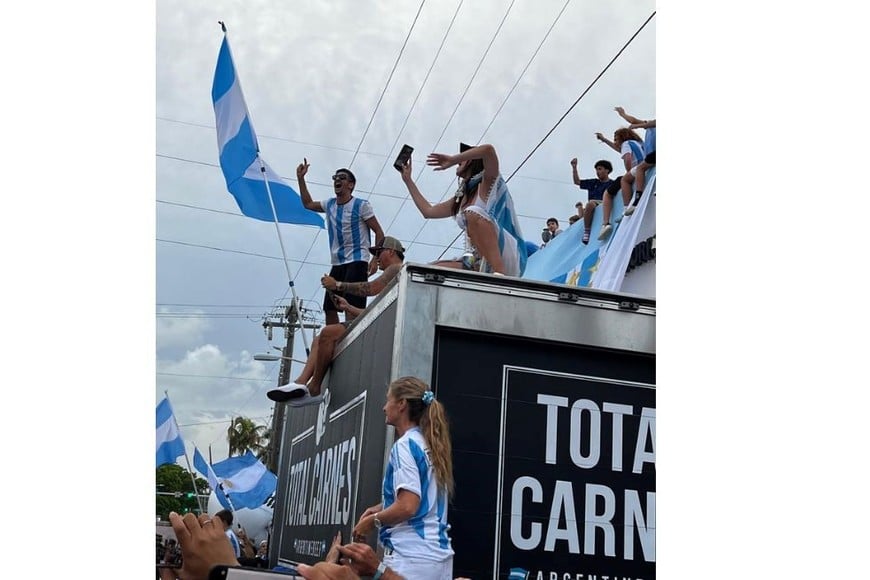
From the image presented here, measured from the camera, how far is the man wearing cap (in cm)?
558

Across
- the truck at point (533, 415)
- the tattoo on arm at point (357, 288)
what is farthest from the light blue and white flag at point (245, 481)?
the truck at point (533, 415)

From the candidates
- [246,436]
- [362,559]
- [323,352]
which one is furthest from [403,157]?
[246,436]

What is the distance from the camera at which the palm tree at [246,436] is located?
56.0 m

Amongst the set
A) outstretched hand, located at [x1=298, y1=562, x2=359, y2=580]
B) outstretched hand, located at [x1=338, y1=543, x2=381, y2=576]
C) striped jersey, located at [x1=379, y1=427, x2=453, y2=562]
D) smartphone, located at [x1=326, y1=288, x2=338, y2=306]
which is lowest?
outstretched hand, located at [x1=298, y1=562, x2=359, y2=580]

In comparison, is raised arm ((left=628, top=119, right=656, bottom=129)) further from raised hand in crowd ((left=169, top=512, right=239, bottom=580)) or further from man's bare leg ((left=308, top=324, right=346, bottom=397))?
raised hand in crowd ((left=169, top=512, right=239, bottom=580))

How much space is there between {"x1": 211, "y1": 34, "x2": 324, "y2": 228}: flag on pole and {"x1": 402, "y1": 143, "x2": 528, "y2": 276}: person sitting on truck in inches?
133

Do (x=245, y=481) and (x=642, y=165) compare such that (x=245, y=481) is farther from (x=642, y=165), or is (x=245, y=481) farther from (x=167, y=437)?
(x=642, y=165)

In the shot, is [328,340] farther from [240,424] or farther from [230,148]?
[240,424]

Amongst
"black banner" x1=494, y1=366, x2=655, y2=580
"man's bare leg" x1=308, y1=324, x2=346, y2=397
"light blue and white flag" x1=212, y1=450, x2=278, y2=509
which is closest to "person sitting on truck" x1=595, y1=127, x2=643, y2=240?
"man's bare leg" x1=308, y1=324, x2=346, y2=397

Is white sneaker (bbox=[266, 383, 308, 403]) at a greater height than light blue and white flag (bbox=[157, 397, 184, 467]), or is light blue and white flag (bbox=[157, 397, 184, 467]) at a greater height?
light blue and white flag (bbox=[157, 397, 184, 467])

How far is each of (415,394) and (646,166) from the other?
434 cm

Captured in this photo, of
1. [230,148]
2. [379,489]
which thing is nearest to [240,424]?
[230,148]

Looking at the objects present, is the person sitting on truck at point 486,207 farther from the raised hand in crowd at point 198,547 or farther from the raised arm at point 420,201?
the raised hand in crowd at point 198,547

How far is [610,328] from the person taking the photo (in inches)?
167
